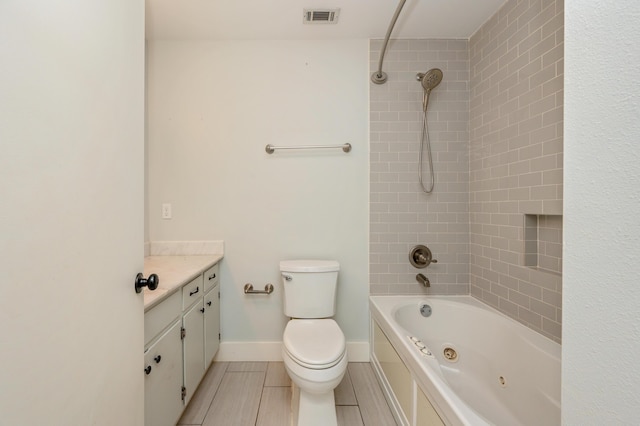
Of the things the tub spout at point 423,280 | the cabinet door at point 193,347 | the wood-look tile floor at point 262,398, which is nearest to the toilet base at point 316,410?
the wood-look tile floor at point 262,398

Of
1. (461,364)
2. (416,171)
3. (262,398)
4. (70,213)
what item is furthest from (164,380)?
(416,171)

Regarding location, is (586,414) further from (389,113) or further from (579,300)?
(389,113)

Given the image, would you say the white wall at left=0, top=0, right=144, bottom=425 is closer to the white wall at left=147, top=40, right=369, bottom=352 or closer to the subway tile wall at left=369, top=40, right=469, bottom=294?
the white wall at left=147, top=40, right=369, bottom=352

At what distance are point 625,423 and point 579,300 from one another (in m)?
0.17

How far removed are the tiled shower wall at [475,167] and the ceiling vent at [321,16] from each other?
37cm

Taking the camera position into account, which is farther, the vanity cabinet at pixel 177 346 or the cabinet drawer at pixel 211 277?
the cabinet drawer at pixel 211 277

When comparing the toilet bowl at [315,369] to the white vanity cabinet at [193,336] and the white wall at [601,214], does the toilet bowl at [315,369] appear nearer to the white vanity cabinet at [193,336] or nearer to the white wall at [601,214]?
the white vanity cabinet at [193,336]

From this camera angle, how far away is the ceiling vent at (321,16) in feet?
5.29

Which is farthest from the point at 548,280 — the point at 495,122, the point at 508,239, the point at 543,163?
the point at 495,122

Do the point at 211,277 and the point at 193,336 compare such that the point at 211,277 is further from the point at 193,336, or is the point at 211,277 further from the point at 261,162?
the point at 261,162

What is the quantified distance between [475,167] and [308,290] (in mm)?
1462

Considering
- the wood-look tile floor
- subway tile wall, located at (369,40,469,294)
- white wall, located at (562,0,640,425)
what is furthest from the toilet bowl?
white wall, located at (562,0,640,425)

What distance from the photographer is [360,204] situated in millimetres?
1937

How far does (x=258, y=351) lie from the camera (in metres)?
1.93
